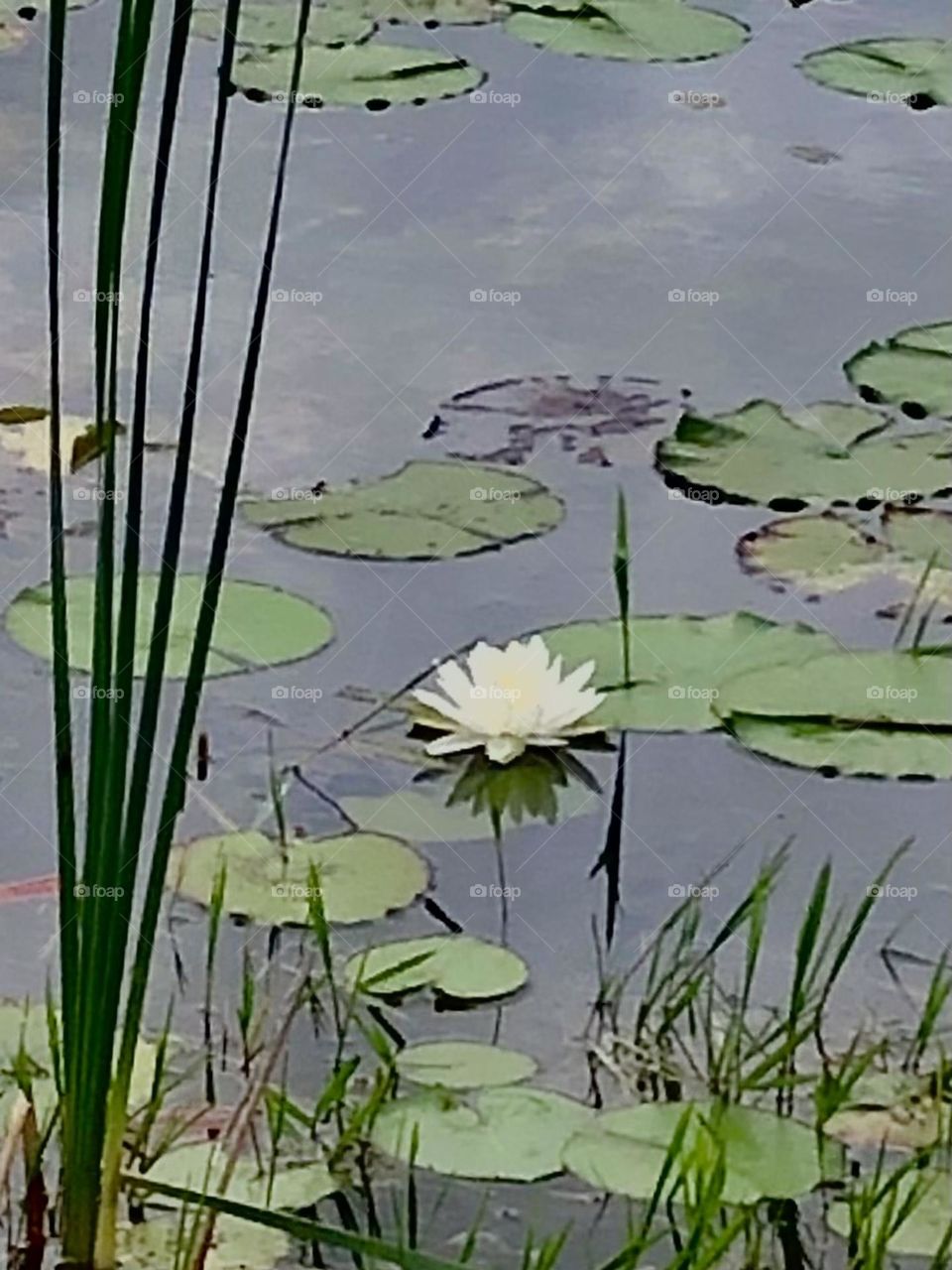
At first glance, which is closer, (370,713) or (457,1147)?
(457,1147)

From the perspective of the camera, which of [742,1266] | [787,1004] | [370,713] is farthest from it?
[370,713]

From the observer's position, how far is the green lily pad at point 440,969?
4.31ft

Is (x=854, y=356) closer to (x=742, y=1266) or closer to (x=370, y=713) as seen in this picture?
(x=370, y=713)

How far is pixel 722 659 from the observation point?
1.62 m

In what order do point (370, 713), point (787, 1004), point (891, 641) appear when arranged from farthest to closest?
1. point (891, 641)
2. point (370, 713)
3. point (787, 1004)

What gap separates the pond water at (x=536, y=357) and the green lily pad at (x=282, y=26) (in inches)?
2.2

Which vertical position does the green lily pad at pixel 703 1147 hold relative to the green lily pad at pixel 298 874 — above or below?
above

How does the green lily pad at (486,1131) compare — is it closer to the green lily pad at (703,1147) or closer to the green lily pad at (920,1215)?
the green lily pad at (703,1147)

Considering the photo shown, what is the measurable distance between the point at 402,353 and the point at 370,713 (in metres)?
0.53

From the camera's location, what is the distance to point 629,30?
2.70 meters

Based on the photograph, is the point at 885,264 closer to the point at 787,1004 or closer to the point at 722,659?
the point at 722,659

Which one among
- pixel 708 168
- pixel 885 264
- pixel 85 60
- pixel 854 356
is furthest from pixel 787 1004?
pixel 85 60

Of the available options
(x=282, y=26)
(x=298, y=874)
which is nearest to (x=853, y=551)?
(x=298, y=874)

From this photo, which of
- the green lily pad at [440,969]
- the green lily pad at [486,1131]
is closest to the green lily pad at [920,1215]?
the green lily pad at [486,1131]
